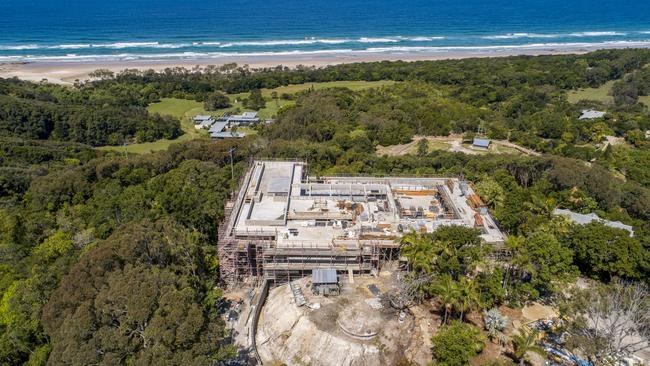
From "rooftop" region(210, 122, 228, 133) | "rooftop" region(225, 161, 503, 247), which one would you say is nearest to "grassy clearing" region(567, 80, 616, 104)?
"rooftop" region(225, 161, 503, 247)

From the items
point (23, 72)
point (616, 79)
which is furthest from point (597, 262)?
point (23, 72)

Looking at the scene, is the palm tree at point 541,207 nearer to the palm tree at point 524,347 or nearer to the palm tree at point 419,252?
the palm tree at point 419,252

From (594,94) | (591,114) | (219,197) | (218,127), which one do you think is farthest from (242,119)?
(594,94)

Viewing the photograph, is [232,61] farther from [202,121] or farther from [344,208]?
[344,208]

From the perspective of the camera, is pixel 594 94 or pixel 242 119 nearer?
pixel 242 119

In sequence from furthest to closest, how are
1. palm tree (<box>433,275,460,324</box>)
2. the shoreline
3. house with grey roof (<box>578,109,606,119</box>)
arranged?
the shoreline < house with grey roof (<box>578,109,606,119</box>) < palm tree (<box>433,275,460,324</box>)

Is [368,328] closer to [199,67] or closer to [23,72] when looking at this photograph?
[199,67]

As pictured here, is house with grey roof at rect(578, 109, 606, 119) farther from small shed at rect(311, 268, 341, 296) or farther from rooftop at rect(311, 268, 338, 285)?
small shed at rect(311, 268, 341, 296)
